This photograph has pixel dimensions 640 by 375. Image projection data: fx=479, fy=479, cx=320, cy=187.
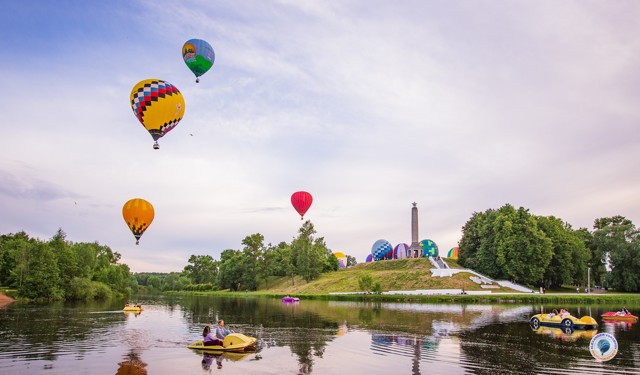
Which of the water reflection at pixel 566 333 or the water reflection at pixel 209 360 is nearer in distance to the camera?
the water reflection at pixel 209 360

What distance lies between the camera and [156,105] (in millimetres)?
40812

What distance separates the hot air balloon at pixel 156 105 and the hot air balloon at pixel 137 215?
7.16 metres

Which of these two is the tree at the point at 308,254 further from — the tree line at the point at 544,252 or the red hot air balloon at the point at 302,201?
the red hot air balloon at the point at 302,201

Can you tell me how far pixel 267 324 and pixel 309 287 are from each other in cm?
6453

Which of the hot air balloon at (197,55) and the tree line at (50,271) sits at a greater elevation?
the hot air balloon at (197,55)

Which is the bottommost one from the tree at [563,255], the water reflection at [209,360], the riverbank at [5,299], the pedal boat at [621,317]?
the riverbank at [5,299]

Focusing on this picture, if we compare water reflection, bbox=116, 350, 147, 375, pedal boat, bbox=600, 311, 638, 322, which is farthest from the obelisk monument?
water reflection, bbox=116, 350, 147, 375

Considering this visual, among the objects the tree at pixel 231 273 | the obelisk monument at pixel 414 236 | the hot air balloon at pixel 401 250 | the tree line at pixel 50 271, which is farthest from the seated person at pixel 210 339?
the tree at pixel 231 273

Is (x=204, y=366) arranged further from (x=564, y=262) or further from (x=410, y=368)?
(x=564, y=262)

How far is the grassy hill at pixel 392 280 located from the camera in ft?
281

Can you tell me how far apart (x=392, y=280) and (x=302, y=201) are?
31.4m

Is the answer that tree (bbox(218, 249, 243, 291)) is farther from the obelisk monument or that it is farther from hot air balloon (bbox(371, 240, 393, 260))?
the obelisk monument

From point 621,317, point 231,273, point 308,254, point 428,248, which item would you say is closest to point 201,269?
point 231,273

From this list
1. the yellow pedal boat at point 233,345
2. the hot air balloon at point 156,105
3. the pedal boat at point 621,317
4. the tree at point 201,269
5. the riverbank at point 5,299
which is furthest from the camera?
the tree at point 201,269
